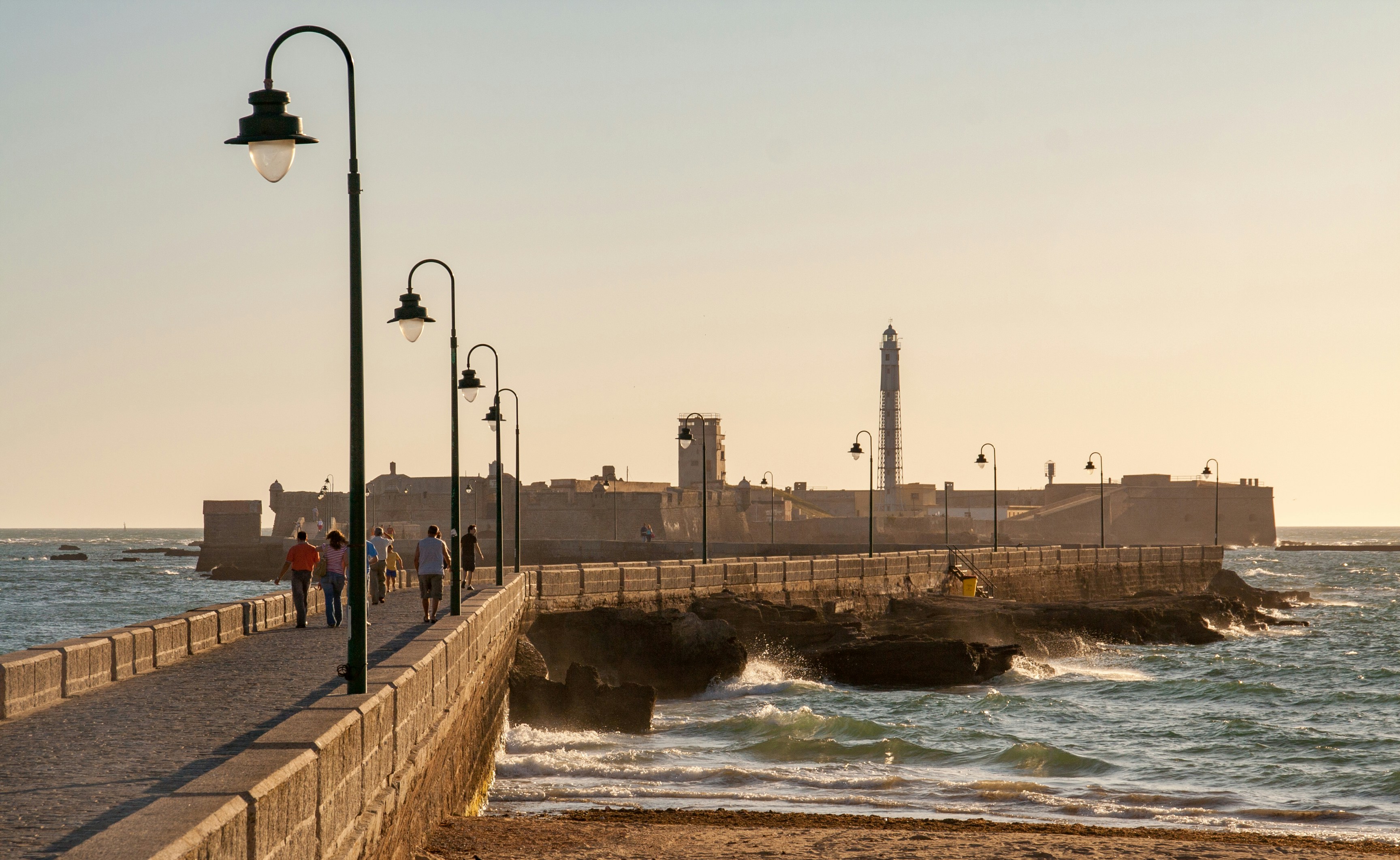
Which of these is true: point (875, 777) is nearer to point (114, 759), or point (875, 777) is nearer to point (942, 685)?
point (942, 685)

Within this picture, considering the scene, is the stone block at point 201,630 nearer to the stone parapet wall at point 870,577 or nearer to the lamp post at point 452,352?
the lamp post at point 452,352

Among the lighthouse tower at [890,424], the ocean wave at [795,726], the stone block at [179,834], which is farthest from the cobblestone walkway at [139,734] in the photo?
the lighthouse tower at [890,424]

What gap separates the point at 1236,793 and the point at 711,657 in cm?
1270

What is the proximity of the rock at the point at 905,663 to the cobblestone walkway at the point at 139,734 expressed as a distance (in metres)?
18.3

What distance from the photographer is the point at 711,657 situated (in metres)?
30.0

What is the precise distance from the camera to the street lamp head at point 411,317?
50.5 ft

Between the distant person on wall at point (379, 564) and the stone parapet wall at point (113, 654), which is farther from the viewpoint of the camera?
the distant person on wall at point (379, 564)

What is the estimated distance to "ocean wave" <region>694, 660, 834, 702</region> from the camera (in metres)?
29.7

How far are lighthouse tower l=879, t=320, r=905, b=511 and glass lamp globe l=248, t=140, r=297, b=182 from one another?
343ft

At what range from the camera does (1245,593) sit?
208 ft

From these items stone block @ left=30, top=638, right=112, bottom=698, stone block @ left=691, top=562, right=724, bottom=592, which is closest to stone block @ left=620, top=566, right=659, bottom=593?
stone block @ left=691, top=562, right=724, bottom=592

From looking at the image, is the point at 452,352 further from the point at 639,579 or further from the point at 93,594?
the point at 93,594

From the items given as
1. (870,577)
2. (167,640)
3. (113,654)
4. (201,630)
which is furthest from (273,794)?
(870,577)

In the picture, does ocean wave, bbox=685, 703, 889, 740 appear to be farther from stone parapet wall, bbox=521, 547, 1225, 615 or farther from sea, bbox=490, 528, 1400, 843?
stone parapet wall, bbox=521, 547, 1225, 615
